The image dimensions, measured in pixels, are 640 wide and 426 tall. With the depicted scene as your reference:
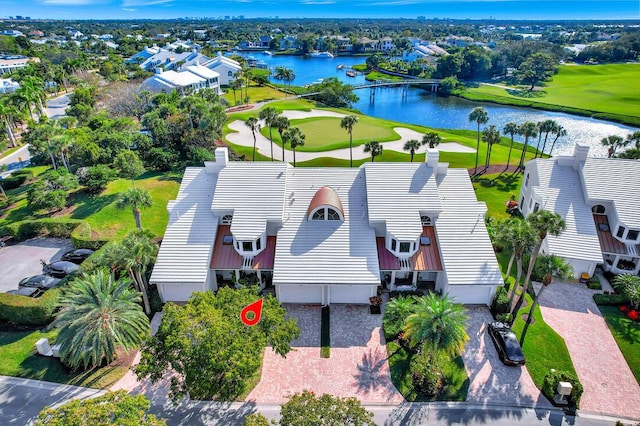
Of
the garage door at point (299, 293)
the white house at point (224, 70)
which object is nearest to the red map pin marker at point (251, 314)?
the garage door at point (299, 293)

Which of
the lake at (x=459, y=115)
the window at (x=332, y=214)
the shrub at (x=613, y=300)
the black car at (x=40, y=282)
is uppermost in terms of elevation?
the window at (x=332, y=214)

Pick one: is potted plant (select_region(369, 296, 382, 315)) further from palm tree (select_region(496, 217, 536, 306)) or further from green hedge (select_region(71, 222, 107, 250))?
green hedge (select_region(71, 222, 107, 250))

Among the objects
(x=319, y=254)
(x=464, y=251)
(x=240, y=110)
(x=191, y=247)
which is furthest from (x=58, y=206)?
(x=240, y=110)

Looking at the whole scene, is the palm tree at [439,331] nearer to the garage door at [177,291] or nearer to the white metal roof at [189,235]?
the white metal roof at [189,235]

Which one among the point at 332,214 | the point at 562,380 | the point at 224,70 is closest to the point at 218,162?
the point at 332,214

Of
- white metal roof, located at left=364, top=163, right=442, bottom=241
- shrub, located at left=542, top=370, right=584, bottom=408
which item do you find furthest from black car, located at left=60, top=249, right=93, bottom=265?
shrub, located at left=542, top=370, right=584, bottom=408

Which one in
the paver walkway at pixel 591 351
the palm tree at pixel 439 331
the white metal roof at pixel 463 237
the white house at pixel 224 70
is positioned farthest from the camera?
the white house at pixel 224 70
